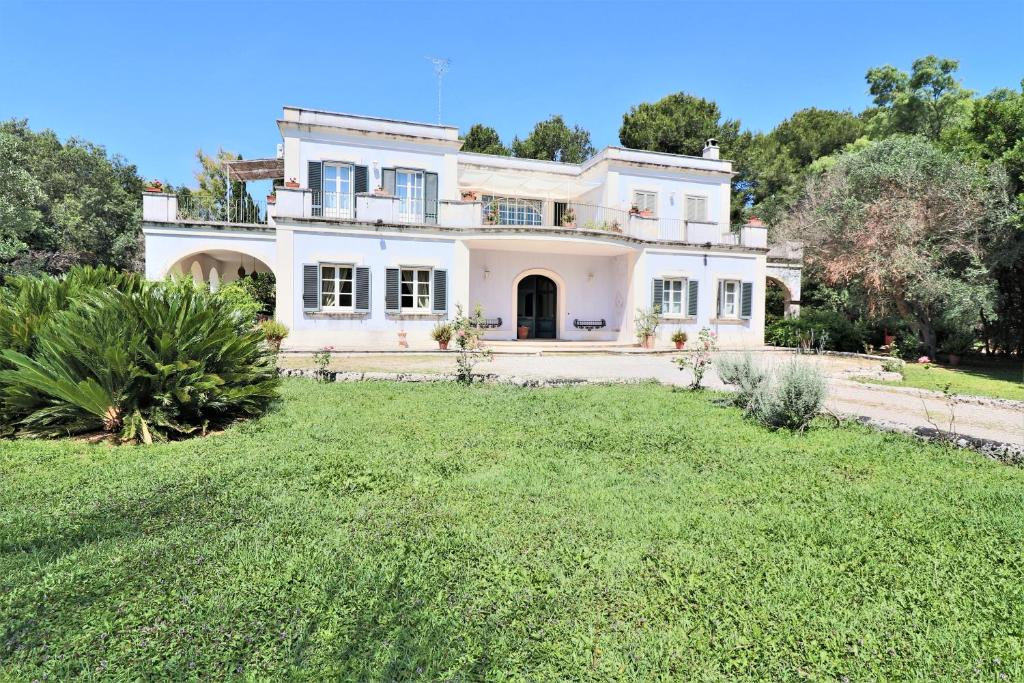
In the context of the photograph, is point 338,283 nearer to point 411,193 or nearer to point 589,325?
point 411,193

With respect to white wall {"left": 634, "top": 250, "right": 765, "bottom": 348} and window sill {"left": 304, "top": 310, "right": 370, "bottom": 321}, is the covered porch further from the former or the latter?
window sill {"left": 304, "top": 310, "right": 370, "bottom": 321}

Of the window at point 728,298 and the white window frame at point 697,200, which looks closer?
the window at point 728,298

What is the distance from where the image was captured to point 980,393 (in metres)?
9.90

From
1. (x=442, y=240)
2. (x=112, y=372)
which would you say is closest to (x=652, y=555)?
(x=112, y=372)

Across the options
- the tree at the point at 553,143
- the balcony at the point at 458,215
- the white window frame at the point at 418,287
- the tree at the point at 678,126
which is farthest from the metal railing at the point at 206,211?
the tree at the point at 678,126

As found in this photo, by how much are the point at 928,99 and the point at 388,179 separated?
27.8 meters

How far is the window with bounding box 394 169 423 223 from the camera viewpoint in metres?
18.5

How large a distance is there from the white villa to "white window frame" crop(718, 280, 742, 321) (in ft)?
0.20

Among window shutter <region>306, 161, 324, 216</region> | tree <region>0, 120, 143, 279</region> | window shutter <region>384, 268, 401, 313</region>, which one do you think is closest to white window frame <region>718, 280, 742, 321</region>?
window shutter <region>384, 268, 401, 313</region>

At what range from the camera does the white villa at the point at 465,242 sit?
16.7 metres

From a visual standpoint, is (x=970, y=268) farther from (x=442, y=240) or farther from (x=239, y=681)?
(x=239, y=681)

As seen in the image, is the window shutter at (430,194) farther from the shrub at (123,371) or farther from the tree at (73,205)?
the tree at (73,205)

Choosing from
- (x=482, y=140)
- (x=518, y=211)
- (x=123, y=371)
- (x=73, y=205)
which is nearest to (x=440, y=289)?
(x=518, y=211)

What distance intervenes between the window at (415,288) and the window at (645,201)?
9.00 metres
